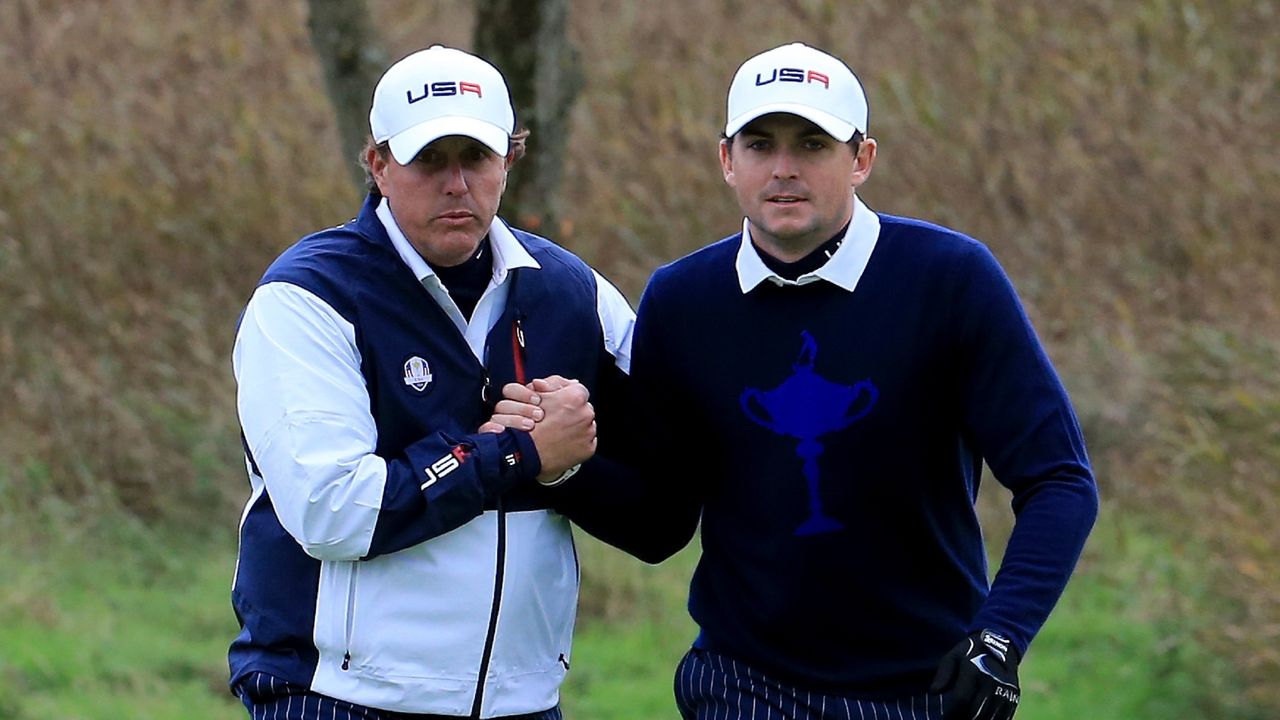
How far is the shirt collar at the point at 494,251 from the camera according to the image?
3.76 meters

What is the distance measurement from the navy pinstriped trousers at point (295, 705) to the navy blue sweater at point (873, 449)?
77cm

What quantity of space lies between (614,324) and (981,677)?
1.20 meters

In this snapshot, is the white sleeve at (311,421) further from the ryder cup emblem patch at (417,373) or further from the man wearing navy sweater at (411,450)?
the ryder cup emblem patch at (417,373)

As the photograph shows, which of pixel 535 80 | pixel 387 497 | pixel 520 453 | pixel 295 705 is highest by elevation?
pixel 535 80

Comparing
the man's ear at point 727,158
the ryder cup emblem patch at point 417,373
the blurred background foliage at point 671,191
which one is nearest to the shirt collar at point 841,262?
the man's ear at point 727,158

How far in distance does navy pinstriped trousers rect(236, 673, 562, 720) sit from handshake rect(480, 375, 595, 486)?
1.87ft

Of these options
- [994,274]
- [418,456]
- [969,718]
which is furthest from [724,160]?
[969,718]

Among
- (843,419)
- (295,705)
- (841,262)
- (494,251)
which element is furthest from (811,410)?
(295,705)

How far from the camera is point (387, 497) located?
3.53 meters

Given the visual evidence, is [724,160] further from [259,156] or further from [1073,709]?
[259,156]

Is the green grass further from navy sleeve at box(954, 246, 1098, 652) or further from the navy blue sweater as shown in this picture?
navy sleeve at box(954, 246, 1098, 652)

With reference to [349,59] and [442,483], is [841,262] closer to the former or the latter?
[442,483]

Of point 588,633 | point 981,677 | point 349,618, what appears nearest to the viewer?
point 981,677

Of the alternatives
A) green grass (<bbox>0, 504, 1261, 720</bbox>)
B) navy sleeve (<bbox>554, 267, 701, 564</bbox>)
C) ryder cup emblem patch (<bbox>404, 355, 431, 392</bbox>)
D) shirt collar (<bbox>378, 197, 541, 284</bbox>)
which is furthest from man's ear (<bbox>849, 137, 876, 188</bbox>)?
green grass (<bbox>0, 504, 1261, 720</bbox>)
